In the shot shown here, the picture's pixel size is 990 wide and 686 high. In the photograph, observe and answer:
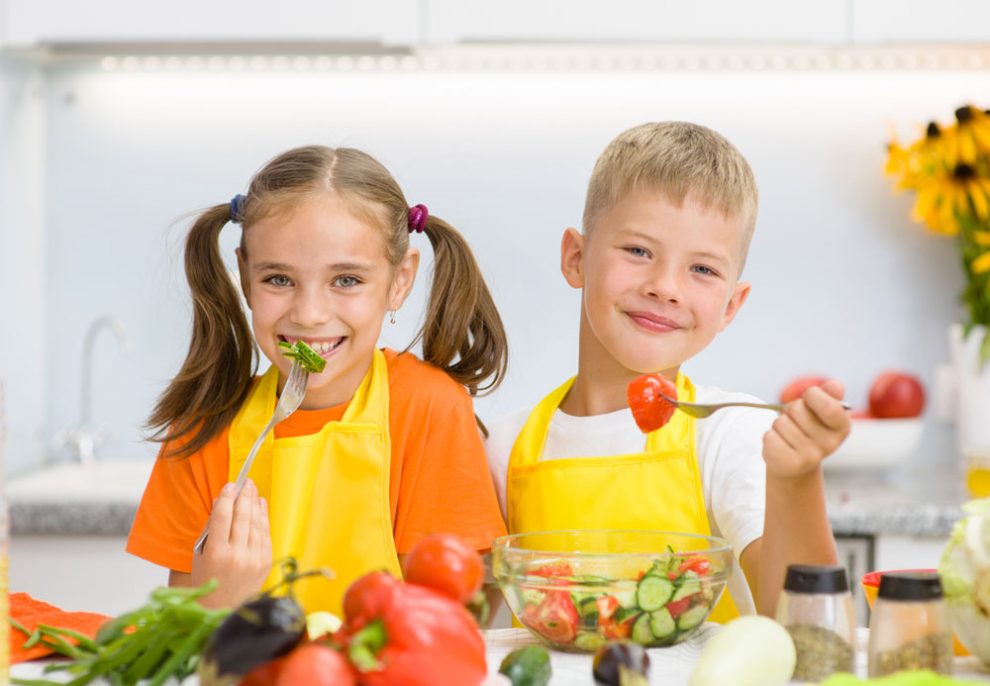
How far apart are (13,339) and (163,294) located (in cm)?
34

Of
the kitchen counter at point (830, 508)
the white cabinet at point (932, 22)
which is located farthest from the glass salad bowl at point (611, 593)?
the white cabinet at point (932, 22)

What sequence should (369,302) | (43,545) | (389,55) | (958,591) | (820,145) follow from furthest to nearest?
(820,145) → (389,55) → (43,545) → (369,302) → (958,591)

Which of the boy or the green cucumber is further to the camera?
the boy

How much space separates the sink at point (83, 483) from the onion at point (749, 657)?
1.62 metres

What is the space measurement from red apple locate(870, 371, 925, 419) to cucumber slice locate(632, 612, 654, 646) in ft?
6.13

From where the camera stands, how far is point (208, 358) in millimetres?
1511

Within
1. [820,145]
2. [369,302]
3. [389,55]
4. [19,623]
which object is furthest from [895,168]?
[19,623]

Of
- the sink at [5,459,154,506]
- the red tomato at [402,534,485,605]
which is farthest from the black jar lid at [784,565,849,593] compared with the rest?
the sink at [5,459,154,506]

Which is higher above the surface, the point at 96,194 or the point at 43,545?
the point at 96,194

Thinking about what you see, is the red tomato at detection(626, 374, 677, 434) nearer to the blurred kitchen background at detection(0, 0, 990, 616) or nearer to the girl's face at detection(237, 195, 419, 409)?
the girl's face at detection(237, 195, 419, 409)

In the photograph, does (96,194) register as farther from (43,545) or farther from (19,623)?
(19,623)

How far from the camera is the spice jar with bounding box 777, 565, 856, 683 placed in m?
0.91

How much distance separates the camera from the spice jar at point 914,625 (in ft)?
2.89

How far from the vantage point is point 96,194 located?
288 centimetres
